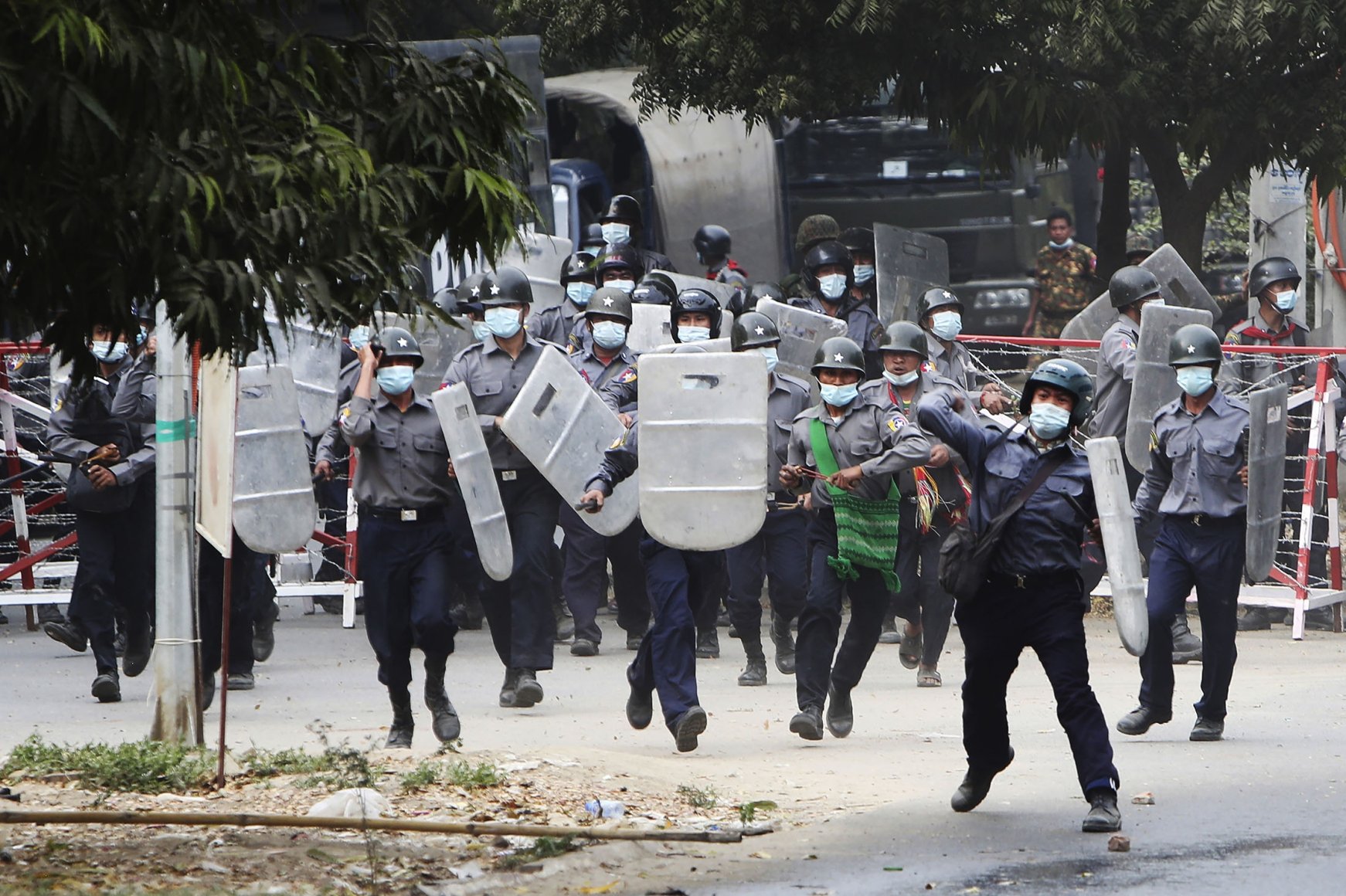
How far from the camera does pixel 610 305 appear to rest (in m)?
11.9

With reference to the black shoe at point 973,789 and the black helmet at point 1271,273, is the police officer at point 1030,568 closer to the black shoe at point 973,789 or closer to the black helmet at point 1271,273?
the black shoe at point 973,789

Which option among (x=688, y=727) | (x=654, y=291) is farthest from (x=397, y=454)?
(x=654, y=291)

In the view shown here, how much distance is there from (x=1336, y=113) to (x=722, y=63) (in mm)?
4082

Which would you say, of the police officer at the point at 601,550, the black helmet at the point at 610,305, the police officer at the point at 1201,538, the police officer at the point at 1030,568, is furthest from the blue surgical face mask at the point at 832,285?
the police officer at the point at 1030,568

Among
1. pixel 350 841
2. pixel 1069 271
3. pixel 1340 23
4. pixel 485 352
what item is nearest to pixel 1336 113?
pixel 1340 23

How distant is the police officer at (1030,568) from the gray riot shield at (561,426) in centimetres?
355

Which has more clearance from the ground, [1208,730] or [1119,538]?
[1119,538]

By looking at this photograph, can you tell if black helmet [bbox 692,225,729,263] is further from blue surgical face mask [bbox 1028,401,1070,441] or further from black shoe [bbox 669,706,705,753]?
blue surgical face mask [bbox 1028,401,1070,441]

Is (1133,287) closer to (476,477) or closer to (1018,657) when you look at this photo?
(476,477)

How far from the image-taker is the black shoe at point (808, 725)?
907cm

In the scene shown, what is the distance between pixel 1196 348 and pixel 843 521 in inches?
68.4

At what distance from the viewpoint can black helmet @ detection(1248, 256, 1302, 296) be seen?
44.1 feet

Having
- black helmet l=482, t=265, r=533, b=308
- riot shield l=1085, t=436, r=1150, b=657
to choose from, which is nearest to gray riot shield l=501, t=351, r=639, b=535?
black helmet l=482, t=265, r=533, b=308

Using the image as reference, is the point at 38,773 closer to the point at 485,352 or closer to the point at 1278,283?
the point at 485,352
